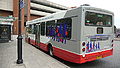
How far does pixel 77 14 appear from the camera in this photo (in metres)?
4.64

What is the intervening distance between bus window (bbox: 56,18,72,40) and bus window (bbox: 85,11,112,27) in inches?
33.2

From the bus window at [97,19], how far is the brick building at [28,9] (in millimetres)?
36379

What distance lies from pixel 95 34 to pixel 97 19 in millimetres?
792

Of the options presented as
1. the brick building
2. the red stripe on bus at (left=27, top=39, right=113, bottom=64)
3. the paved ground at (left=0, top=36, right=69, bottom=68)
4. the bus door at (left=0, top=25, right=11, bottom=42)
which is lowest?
the paved ground at (left=0, top=36, right=69, bottom=68)

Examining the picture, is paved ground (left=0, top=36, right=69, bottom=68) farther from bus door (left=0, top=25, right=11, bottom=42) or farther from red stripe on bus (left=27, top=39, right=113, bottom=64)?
bus door (left=0, top=25, right=11, bottom=42)

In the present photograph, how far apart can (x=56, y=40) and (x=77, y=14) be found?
2247 millimetres

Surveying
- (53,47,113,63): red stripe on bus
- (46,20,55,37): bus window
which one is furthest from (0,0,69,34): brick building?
(53,47,113,63): red stripe on bus

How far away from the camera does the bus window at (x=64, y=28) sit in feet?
16.7

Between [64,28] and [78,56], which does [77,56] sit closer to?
[78,56]

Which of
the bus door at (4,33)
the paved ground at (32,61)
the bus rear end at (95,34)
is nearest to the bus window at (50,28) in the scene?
the paved ground at (32,61)

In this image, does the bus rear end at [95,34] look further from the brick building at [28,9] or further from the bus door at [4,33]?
the brick building at [28,9]

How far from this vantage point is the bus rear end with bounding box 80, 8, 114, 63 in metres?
4.64

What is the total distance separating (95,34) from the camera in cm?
503

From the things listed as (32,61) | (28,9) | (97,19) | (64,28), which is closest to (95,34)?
(97,19)
